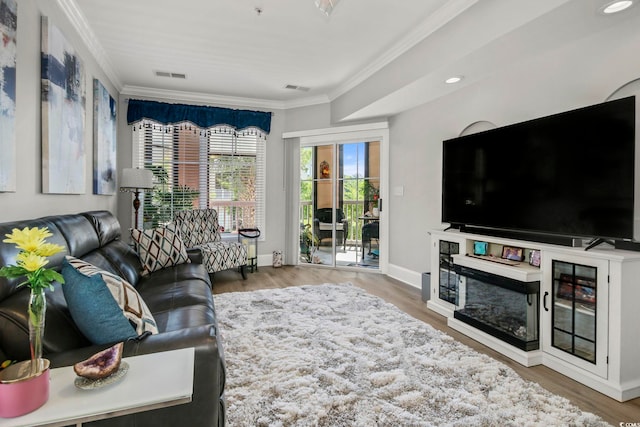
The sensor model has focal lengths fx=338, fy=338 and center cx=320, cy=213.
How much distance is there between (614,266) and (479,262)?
0.92m

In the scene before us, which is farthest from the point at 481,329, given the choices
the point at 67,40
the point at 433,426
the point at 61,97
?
the point at 67,40

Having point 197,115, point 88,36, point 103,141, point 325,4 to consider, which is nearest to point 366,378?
point 325,4

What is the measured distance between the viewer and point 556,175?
2.30m

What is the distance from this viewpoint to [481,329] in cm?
266

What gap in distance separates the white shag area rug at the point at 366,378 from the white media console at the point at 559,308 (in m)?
0.30

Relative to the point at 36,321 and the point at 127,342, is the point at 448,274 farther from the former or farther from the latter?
the point at 36,321

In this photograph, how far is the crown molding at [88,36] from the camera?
8.68 feet

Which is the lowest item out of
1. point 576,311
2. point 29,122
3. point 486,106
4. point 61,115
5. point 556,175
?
point 576,311

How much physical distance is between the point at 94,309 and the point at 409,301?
3.08 m

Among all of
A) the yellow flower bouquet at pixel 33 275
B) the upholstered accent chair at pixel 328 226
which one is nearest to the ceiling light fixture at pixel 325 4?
the yellow flower bouquet at pixel 33 275

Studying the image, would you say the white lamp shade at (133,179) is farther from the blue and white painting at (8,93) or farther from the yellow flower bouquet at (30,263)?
the yellow flower bouquet at (30,263)

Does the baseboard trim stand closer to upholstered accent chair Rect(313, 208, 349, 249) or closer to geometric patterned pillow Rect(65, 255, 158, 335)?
upholstered accent chair Rect(313, 208, 349, 249)

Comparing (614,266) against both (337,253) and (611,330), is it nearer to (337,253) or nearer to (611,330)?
(611,330)

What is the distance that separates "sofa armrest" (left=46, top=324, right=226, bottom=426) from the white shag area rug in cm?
55
